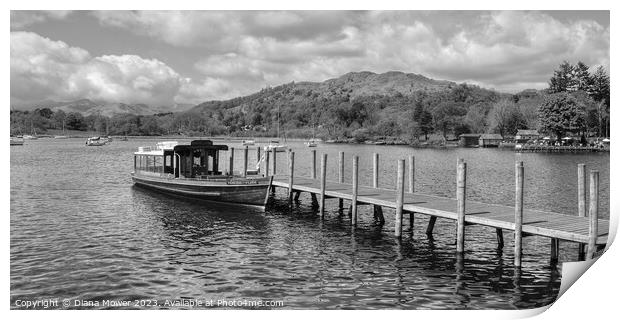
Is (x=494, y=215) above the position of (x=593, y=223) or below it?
below

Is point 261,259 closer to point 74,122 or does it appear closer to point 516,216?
point 516,216

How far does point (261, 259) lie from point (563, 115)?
101952mm

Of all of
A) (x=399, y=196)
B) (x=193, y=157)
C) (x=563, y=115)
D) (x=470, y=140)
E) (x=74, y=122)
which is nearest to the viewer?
(x=399, y=196)

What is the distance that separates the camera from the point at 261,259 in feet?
61.7

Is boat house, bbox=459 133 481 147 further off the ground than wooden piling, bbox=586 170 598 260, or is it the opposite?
boat house, bbox=459 133 481 147

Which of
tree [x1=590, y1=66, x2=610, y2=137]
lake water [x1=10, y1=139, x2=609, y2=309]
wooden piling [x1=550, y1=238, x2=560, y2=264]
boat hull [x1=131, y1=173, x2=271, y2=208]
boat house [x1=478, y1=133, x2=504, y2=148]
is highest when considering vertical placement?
tree [x1=590, y1=66, x2=610, y2=137]

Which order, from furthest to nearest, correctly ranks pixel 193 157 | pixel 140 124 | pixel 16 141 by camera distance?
1. pixel 140 124
2. pixel 16 141
3. pixel 193 157

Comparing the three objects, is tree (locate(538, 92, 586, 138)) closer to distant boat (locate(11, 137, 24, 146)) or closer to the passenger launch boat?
the passenger launch boat

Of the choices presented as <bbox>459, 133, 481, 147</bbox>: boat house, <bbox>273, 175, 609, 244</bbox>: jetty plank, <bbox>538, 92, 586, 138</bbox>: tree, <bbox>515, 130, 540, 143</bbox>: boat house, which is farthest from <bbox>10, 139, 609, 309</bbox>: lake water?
<bbox>459, 133, 481, 147</bbox>: boat house

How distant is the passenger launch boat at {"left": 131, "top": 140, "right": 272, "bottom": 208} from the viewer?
30.0m

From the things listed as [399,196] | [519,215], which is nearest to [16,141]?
[399,196]

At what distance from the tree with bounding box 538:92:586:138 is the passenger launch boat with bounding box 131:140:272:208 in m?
90.2
